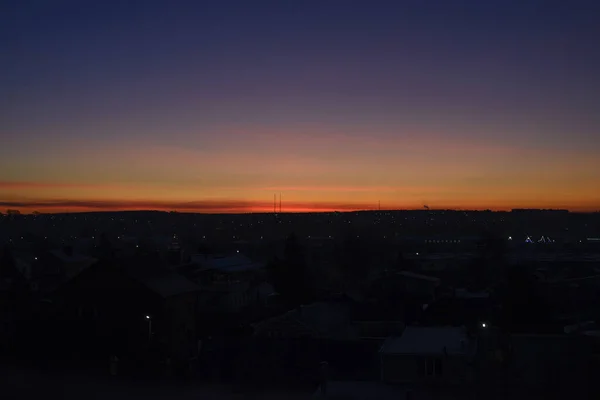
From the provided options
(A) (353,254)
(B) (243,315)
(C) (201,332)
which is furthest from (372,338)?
(A) (353,254)

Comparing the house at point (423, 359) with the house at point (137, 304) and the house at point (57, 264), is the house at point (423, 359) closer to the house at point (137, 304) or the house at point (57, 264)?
the house at point (137, 304)

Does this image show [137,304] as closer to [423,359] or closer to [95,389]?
[423,359]

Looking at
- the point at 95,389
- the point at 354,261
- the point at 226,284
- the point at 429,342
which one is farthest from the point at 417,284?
the point at 95,389

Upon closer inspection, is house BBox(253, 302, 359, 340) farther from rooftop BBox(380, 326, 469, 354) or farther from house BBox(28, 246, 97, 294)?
house BBox(28, 246, 97, 294)

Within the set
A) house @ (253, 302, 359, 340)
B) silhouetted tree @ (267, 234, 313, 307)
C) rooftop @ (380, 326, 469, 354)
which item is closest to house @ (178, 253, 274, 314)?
silhouetted tree @ (267, 234, 313, 307)

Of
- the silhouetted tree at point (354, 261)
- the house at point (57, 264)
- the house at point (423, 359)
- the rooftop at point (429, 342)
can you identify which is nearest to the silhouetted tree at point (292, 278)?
the house at point (57, 264)

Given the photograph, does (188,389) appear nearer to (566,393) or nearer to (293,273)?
(566,393)

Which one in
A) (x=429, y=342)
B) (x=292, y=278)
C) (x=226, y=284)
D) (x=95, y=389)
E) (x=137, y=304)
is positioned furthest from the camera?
(x=226, y=284)

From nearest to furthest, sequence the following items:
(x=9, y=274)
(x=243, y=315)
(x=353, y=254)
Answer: (x=243, y=315) < (x=9, y=274) < (x=353, y=254)

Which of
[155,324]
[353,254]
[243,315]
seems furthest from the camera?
[353,254]
